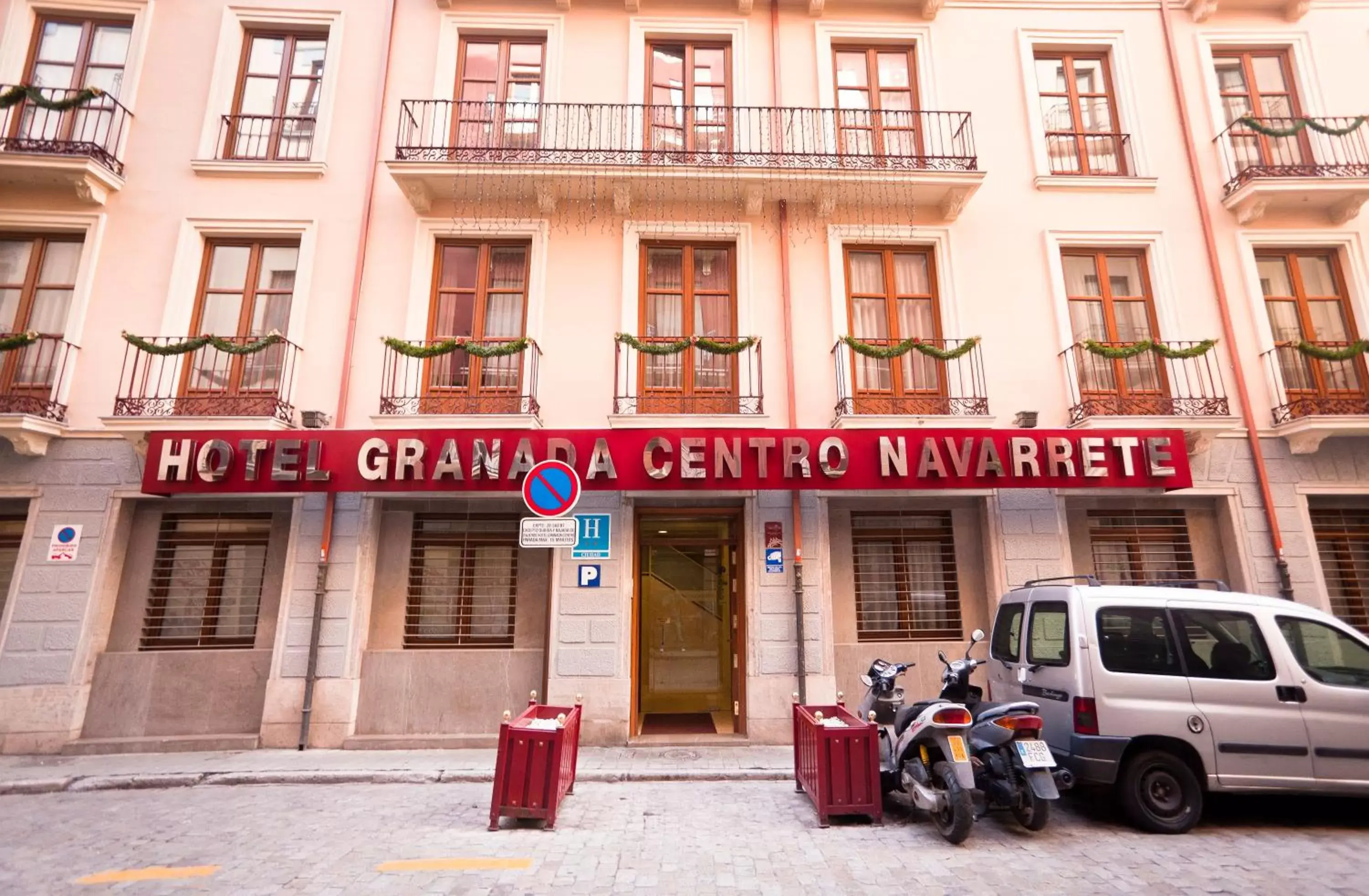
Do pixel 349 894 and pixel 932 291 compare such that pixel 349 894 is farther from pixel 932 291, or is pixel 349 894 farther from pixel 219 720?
pixel 932 291

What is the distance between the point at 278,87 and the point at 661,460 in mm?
9002

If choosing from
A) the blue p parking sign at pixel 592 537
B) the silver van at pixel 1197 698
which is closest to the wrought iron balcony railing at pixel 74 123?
the blue p parking sign at pixel 592 537

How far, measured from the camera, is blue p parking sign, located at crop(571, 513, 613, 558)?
28.4 feet

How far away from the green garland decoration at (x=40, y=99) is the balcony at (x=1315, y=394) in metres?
17.8

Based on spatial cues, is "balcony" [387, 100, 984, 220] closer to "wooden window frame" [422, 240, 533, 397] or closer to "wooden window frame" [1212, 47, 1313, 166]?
"wooden window frame" [422, 240, 533, 397]

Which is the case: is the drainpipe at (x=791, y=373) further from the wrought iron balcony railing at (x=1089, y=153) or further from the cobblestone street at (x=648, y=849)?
the wrought iron balcony railing at (x=1089, y=153)

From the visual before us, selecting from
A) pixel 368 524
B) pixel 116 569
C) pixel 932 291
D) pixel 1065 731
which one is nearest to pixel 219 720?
pixel 116 569

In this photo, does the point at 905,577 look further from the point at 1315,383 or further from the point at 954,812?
the point at 1315,383

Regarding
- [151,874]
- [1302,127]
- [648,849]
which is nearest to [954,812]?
[648,849]

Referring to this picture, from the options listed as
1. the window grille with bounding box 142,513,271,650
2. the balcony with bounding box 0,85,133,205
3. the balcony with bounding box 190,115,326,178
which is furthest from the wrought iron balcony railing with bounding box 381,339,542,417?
the balcony with bounding box 0,85,133,205

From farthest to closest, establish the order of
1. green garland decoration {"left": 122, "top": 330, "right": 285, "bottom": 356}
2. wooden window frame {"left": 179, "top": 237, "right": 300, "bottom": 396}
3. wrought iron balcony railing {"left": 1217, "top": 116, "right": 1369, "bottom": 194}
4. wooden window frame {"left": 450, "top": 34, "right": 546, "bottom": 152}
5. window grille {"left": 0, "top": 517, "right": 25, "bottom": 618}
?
wooden window frame {"left": 450, "top": 34, "right": 546, "bottom": 152} → wrought iron balcony railing {"left": 1217, "top": 116, "right": 1369, "bottom": 194} → wooden window frame {"left": 179, "top": 237, "right": 300, "bottom": 396} → window grille {"left": 0, "top": 517, "right": 25, "bottom": 618} → green garland decoration {"left": 122, "top": 330, "right": 285, "bottom": 356}

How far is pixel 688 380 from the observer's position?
9.41 metres

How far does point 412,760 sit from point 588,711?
84.3 inches

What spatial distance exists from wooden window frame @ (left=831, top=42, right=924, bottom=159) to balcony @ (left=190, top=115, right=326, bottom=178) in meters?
8.26
